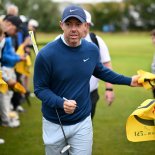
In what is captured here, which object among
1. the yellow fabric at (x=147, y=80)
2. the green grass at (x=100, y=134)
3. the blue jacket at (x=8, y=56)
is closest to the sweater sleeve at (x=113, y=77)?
the yellow fabric at (x=147, y=80)

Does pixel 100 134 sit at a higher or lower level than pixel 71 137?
lower

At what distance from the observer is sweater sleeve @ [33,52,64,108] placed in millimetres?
4074

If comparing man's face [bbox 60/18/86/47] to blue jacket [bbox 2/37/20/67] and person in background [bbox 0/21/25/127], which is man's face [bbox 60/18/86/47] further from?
blue jacket [bbox 2/37/20/67]

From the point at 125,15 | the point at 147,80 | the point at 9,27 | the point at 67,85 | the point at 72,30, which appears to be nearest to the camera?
the point at 72,30

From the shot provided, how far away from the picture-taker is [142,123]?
15.8 feet

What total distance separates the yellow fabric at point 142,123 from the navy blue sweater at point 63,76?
0.59 m

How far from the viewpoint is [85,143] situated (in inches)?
173

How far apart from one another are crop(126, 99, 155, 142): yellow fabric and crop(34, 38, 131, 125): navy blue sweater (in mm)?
587

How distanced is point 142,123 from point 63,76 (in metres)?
1.20

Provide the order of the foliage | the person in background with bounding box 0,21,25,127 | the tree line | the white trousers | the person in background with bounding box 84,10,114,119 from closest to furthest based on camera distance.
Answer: the white trousers, the person in background with bounding box 84,10,114,119, the person in background with bounding box 0,21,25,127, the foliage, the tree line

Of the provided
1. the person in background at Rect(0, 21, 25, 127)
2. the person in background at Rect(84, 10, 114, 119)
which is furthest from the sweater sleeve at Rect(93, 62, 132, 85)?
the person in background at Rect(0, 21, 25, 127)

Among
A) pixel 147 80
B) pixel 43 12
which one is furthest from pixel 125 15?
pixel 147 80

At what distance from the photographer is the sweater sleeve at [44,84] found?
407 cm

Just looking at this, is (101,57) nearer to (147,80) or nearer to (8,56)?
(147,80)
